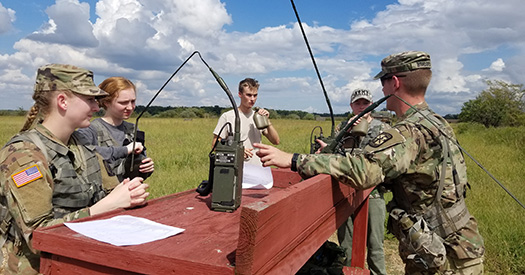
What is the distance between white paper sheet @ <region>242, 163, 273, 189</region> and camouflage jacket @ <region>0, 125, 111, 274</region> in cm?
101

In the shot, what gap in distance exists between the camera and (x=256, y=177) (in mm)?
2670

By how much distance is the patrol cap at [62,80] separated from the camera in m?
1.86

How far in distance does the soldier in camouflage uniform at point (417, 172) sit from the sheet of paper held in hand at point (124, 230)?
25.6 inches

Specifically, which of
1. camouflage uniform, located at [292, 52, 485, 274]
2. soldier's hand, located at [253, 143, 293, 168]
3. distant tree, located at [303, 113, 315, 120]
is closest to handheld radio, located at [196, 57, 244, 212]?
soldier's hand, located at [253, 143, 293, 168]

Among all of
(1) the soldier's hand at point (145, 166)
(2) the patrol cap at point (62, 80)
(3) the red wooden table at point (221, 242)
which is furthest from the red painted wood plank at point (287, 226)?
(1) the soldier's hand at point (145, 166)

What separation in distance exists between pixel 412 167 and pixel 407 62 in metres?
0.66

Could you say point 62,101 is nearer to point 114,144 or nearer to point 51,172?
point 51,172

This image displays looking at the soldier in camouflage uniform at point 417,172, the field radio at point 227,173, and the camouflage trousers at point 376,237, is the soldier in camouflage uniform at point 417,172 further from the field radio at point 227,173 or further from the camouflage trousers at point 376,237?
the camouflage trousers at point 376,237

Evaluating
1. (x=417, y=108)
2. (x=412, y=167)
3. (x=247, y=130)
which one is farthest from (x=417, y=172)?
(x=247, y=130)

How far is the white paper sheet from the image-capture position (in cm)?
263

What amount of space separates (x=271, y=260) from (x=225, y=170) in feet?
2.39

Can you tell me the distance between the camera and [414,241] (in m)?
2.24

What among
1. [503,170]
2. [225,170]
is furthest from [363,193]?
[503,170]

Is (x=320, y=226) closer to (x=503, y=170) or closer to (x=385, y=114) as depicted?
(x=385, y=114)
